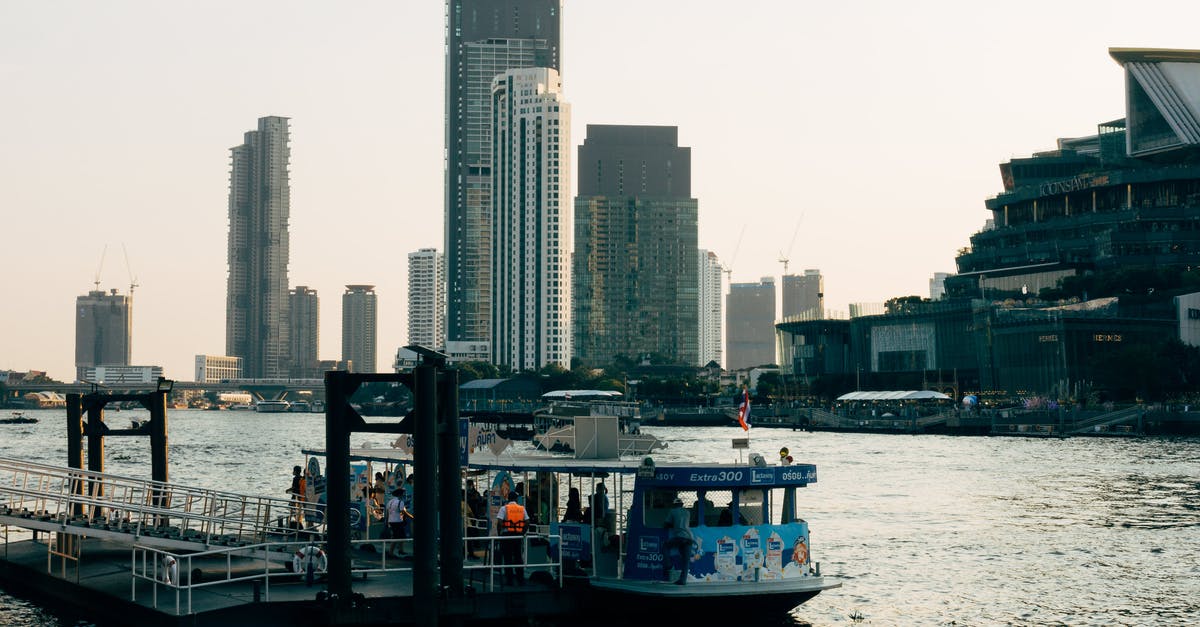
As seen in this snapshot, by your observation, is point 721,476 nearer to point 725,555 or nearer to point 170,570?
point 725,555

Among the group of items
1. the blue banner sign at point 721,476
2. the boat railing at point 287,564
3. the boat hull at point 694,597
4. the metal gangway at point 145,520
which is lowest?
the boat hull at point 694,597

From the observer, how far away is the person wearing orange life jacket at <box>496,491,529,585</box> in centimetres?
3234

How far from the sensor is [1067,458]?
116 m

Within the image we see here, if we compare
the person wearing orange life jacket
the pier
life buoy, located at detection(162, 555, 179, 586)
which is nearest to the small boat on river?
the person wearing orange life jacket

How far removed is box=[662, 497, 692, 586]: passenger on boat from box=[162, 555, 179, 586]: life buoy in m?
10.6

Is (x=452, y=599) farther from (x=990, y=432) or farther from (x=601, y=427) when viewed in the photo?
(x=990, y=432)

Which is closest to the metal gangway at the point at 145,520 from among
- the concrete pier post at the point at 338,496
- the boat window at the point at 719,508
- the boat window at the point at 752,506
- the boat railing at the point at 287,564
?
the boat railing at the point at 287,564

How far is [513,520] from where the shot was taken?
107ft

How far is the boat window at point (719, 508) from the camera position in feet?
105

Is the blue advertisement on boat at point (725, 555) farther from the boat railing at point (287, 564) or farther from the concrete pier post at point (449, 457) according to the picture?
the concrete pier post at point (449, 457)

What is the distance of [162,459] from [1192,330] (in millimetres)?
177407

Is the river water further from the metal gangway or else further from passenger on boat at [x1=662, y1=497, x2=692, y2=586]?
the metal gangway

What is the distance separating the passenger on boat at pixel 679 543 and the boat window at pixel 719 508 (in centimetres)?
84

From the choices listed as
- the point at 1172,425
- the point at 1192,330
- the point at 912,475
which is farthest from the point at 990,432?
the point at 912,475
